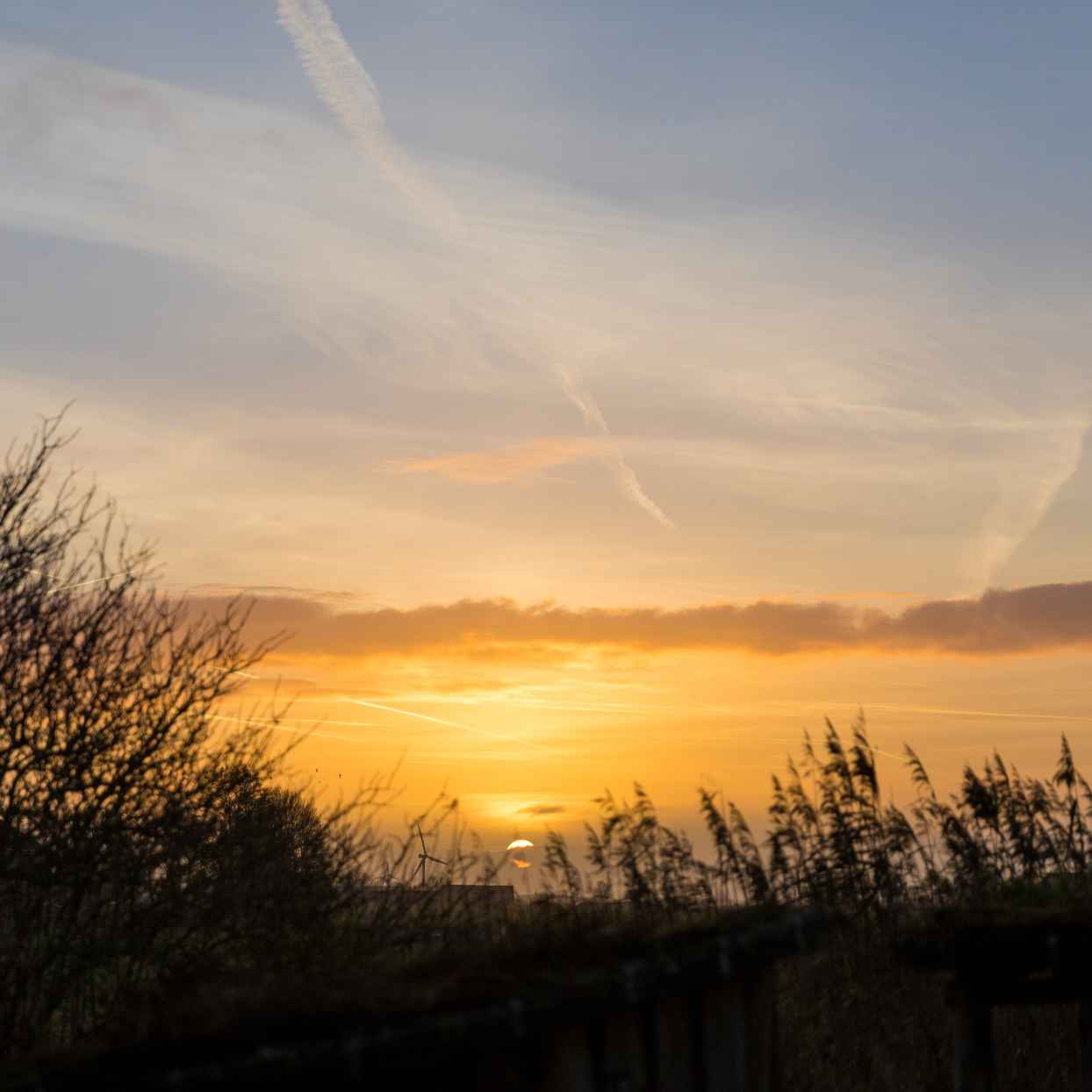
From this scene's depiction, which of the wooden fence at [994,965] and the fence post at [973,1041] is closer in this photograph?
the wooden fence at [994,965]

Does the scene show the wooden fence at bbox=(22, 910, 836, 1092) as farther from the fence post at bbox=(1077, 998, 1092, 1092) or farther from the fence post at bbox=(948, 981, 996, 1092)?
the fence post at bbox=(1077, 998, 1092, 1092)

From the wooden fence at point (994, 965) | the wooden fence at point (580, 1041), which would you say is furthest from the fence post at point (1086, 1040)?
the wooden fence at point (580, 1041)

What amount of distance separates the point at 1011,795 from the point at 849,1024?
2967mm

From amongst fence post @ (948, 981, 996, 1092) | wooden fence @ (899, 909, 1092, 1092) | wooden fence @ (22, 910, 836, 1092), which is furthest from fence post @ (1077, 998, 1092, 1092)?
wooden fence @ (22, 910, 836, 1092)

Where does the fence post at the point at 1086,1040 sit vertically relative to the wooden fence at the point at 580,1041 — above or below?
below

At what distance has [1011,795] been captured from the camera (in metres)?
12.1

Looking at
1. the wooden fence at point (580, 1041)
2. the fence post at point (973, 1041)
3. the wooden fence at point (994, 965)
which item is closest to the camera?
the wooden fence at point (580, 1041)

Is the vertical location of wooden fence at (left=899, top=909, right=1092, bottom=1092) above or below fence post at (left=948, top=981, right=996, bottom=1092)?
above

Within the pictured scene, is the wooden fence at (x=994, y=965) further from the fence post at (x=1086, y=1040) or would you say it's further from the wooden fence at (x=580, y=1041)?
the wooden fence at (x=580, y=1041)

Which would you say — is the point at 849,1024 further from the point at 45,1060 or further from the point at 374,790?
the point at 45,1060

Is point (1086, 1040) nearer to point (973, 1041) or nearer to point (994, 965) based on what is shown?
point (973, 1041)

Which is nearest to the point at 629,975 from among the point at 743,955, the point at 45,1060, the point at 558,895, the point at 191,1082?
the point at 743,955

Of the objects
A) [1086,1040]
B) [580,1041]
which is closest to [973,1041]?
[1086,1040]

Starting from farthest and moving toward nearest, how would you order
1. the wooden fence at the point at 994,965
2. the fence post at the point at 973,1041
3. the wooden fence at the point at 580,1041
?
the fence post at the point at 973,1041 → the wooden fence at the point at 994,965 → the wooden fence at the point at 580,1041
